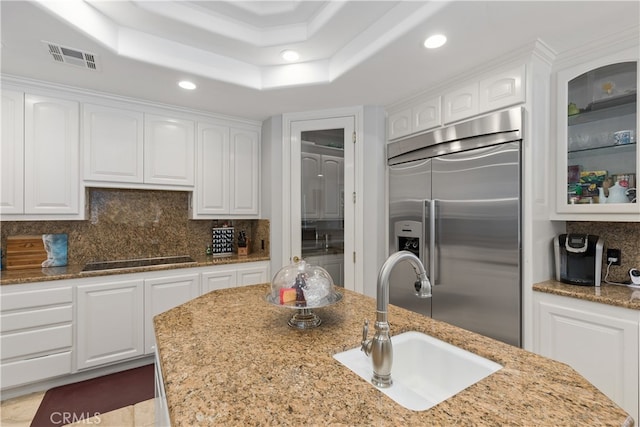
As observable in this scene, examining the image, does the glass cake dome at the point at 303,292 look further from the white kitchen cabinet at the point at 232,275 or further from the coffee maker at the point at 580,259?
the white kitchen cabinet at the point at 232,275

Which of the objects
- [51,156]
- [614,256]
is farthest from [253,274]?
[614,256]

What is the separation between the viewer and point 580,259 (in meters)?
1.92

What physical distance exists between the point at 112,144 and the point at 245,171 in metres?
1.21

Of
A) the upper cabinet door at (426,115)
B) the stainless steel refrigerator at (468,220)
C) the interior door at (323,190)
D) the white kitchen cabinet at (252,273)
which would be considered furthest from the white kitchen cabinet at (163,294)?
the upper cabinet door at (426,115)

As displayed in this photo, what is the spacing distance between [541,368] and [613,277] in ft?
5.31

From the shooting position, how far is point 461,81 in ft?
7.48

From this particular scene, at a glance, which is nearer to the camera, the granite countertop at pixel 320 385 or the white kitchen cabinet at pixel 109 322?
the granite countertop at pixel 320 385

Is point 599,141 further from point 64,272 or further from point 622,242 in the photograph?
point 64,272

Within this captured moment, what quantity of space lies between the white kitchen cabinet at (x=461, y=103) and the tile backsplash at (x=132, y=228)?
202 cm

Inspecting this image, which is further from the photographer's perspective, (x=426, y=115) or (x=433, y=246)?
(x=426, y=115)

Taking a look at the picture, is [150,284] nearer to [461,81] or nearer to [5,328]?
[5,328]

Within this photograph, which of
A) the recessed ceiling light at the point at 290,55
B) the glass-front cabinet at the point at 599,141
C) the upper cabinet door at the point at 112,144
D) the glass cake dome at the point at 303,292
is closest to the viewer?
the glass cake dome at the point at 303,292

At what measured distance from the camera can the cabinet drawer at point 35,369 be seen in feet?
7.02

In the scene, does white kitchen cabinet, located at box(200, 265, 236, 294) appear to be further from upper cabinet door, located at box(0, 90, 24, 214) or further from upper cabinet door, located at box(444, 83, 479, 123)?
upper cabinet door, located at box(444, 83, 479, 123)
